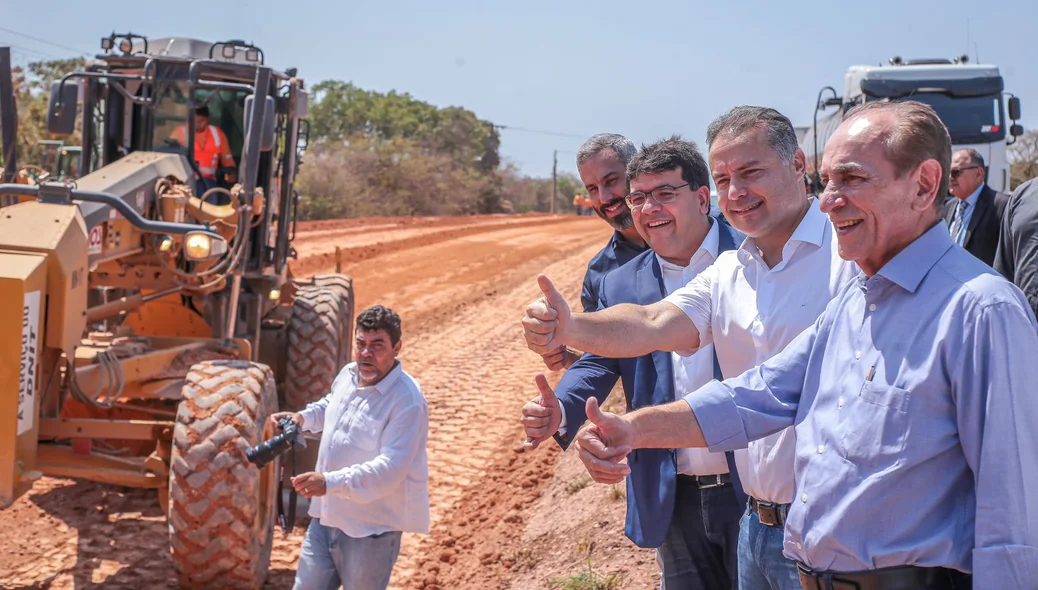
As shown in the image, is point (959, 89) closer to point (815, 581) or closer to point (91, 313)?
point (91, 313)

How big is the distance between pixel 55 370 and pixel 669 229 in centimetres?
331

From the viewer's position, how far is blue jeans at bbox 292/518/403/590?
4.46 metres

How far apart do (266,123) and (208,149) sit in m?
0.75

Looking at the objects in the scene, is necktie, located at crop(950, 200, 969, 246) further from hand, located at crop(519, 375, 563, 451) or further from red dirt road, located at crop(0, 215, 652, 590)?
hand, located at crop(519, 375, 563, 451)

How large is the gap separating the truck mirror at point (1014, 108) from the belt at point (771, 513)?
13.5 metres

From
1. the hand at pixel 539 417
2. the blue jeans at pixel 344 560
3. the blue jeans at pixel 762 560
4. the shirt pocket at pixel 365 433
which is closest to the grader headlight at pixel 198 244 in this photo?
the shirt pocket at pixel 365 433

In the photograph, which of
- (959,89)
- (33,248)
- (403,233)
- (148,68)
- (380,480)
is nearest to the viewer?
(380,480)

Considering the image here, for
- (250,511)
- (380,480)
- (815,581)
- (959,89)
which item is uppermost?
(959,89)

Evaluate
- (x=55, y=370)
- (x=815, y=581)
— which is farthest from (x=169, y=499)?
(x=815, y=581)

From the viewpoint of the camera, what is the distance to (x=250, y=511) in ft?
17.7

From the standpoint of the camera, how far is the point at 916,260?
7.54 ft

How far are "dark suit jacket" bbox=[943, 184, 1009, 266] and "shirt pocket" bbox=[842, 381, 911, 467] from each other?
178 inches

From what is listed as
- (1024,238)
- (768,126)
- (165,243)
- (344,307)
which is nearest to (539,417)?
(768,126)

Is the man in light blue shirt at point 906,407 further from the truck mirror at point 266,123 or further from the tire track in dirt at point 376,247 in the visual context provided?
the tire track in dirt at point 376,247
